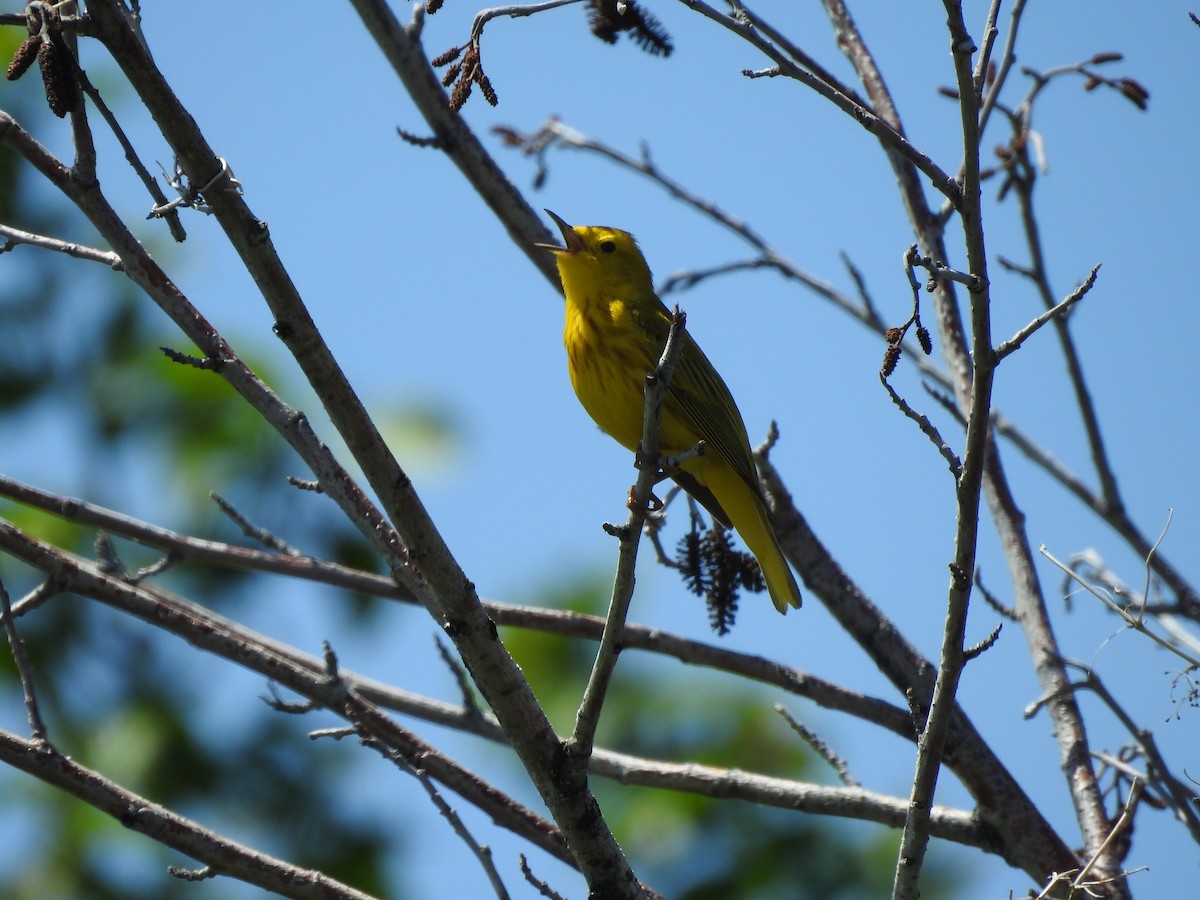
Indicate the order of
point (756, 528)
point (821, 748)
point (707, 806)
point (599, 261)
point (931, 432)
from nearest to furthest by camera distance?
point (931, 432)
point (821, 748)
point (756, 528)
point (599, 261)
point (707, 806)

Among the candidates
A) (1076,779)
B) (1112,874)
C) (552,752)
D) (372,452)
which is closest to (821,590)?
(1076,779)

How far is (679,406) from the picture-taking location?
4852mm

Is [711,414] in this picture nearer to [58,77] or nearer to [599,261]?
[599,261]

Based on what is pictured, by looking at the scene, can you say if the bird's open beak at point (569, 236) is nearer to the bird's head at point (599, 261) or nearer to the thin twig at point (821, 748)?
the bird's head at point (599, 261)

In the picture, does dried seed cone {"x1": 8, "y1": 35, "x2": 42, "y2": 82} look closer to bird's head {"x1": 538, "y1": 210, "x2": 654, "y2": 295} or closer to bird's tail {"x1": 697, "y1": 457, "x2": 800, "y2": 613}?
bird's head {"x1": 538, "y1": 210, "x2": 654, "y2": 295}

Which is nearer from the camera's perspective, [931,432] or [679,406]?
[931,432]

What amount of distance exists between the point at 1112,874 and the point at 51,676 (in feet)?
34.1

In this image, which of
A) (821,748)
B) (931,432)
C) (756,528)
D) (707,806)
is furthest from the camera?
(707,806)

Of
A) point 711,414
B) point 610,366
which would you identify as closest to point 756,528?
point 711,414

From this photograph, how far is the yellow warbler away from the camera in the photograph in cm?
477

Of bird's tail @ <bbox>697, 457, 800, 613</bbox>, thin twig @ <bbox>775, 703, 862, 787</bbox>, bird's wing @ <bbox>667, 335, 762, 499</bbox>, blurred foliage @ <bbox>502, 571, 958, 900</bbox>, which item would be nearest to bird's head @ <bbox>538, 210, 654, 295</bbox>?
bird's wing @ <bbox>667, 335, 762, 499</bbox>

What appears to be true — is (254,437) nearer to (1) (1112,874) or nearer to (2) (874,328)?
(2) (874,328)

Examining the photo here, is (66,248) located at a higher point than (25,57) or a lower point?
lower

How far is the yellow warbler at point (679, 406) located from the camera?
15.7ft
